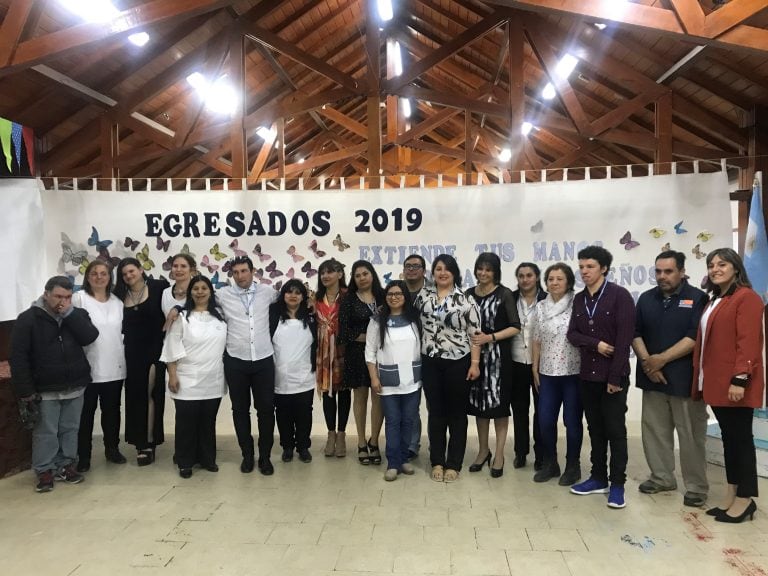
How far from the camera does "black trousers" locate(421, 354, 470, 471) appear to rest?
3.00 meters

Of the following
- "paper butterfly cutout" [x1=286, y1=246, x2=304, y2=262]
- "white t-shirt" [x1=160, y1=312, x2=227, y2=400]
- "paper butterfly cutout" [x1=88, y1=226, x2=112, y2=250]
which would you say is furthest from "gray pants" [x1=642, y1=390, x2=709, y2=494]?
"paper butterfly cutout" [x1=88, y1=226, x2=112, y2=250]

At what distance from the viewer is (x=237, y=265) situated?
3.19m

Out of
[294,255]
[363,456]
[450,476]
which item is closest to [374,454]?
[363,456]

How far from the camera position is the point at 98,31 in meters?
3.57

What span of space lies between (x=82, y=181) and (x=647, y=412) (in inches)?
175

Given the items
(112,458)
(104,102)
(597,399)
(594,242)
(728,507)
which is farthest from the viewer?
(104,102)

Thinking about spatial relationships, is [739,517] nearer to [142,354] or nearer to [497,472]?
[497,472]

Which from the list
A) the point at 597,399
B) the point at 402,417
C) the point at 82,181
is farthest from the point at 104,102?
the point at 597,399

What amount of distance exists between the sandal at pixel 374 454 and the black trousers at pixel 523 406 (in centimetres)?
86

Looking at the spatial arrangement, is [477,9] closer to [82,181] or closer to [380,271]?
[380,271]

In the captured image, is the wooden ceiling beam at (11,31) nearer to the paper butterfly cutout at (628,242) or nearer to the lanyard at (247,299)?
the lanyard at (247,299)

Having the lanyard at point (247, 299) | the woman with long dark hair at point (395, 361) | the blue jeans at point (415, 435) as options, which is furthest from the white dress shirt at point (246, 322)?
the blue jeans at point (415, 435)

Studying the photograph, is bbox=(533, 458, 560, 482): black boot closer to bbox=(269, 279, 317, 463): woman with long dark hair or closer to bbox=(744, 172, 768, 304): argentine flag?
bbox=(269, 279, 317, 463): woman with long dark hair

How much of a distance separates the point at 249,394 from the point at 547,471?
1.84m
